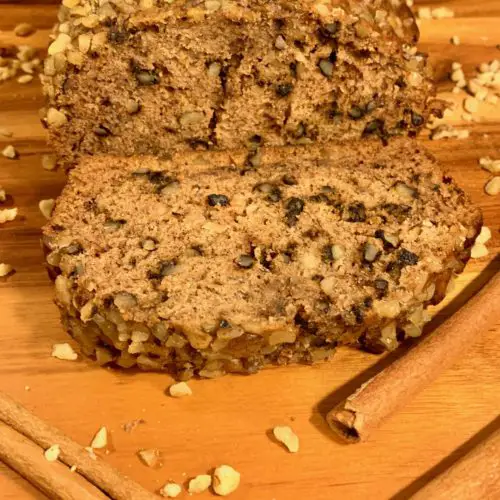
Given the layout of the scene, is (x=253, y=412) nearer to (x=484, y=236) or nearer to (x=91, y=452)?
→ (x=91, y=452)

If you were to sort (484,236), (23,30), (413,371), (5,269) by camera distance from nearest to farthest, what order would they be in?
(413,371) → (5,269) → (484,236) → (23,30)

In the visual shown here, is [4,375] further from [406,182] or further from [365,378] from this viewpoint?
[406,182]

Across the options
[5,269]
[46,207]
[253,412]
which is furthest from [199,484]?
[46,207]

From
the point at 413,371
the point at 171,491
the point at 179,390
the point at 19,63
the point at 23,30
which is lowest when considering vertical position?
the point at 171,491

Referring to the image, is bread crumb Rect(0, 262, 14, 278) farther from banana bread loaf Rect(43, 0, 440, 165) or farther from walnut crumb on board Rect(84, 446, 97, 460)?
walnut crumb on board Rect(84, 446, 97, 460)

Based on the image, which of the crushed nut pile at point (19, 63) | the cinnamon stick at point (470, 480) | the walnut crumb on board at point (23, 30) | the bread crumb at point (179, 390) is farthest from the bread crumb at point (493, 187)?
the walnut crumb on board at point (23, 30)

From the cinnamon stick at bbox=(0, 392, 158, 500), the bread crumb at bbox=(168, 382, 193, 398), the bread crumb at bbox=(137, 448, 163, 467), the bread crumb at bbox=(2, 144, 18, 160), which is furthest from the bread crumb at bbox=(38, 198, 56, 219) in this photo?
the bread crumb at bbox=(137, 448, 163, 467)
